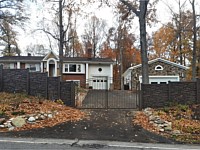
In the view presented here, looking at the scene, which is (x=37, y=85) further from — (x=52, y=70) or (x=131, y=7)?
(x=52, y=70)

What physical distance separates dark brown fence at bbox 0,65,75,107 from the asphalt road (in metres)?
6.22

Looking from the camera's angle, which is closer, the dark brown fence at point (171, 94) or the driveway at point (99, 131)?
the driveway at point (99, 131)

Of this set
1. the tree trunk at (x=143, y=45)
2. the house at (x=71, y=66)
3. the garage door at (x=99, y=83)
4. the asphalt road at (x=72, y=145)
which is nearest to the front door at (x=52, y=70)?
the house at (x=71, y=66)

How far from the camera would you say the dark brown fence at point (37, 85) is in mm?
14531

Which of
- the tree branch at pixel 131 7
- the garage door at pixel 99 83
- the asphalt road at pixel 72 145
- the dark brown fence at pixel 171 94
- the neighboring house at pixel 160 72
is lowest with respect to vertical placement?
the asphalt road at pixel 72 145

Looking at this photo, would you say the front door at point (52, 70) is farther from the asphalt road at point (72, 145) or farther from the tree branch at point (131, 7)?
the asphalt road at point (72, 145)

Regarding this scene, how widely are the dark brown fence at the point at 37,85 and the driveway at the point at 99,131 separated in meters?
2.94

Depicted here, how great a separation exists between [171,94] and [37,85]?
8468 mm

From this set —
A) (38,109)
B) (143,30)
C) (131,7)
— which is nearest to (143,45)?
(143,30)

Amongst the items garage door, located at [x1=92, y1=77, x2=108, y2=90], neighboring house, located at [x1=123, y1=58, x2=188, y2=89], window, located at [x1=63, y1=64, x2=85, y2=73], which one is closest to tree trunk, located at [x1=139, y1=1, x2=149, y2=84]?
neighboring house, located at [x1=123, y1=58, x2=188, y2=89]

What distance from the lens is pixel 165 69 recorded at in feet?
102

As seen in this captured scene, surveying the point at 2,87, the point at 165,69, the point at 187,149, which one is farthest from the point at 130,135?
the point at 165,69

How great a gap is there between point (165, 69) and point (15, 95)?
22.0 meters

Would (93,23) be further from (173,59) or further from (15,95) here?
(15,95)
